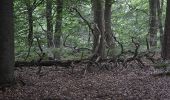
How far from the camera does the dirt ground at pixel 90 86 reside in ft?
30.2

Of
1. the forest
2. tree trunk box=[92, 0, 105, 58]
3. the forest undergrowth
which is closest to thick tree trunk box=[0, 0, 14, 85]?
the forest

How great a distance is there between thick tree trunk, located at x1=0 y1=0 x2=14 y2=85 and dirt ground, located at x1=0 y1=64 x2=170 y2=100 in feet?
1.40

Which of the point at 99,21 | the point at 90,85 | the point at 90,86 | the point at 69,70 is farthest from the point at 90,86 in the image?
the point at 99,21

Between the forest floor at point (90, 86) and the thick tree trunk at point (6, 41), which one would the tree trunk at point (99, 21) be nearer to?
the forest floor at point (90, 86)

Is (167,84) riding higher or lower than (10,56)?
lower

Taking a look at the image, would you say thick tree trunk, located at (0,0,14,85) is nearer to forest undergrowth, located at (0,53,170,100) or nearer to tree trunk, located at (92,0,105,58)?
forest undergrowth, located at (0,53,170,100)

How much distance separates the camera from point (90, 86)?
10.6 metres

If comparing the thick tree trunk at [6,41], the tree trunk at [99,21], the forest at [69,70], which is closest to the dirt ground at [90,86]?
the forest at [69,70]

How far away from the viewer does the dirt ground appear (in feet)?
30.2

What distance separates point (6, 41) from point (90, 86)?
9.34ft

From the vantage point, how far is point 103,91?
987cm

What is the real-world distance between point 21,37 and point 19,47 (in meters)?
0.56

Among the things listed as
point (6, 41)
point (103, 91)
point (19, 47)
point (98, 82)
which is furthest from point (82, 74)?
point (19, 47)

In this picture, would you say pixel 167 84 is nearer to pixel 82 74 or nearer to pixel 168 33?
pixel 82 74
